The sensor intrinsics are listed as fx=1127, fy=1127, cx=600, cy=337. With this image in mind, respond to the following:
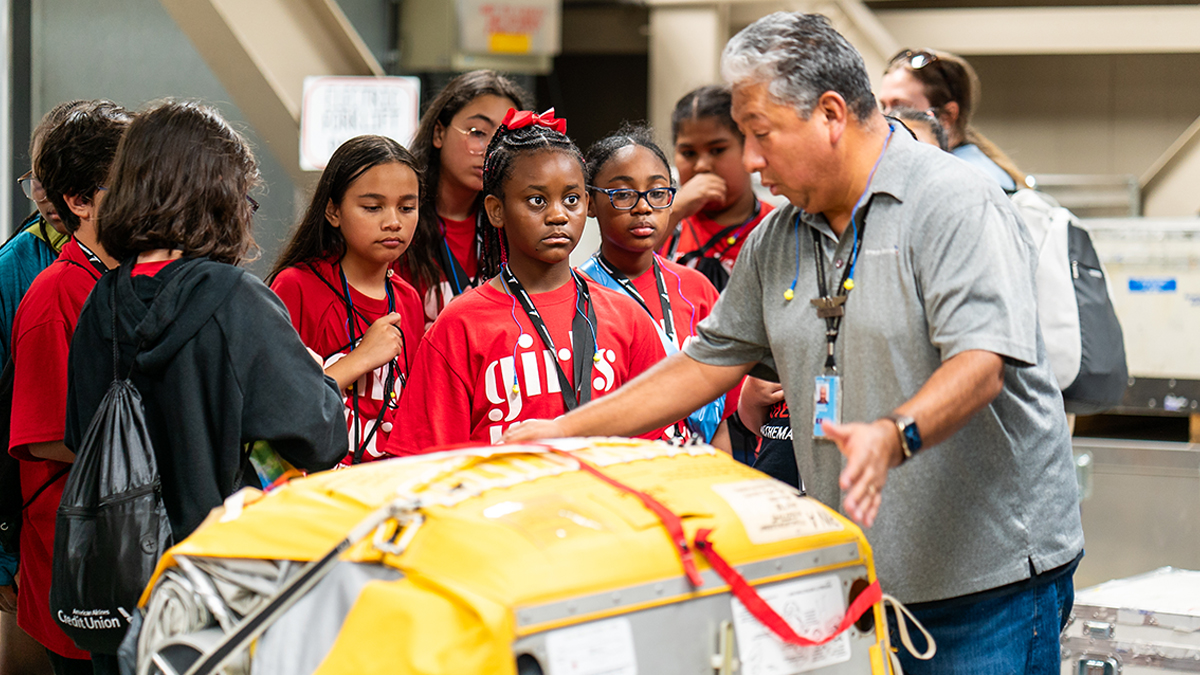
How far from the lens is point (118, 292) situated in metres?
2.09

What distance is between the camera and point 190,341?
80.4 inches

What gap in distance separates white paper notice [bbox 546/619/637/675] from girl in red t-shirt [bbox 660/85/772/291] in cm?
246

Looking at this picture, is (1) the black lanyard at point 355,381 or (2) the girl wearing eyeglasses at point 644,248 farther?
(2) the girl wearing eyeglasses at point 644,248

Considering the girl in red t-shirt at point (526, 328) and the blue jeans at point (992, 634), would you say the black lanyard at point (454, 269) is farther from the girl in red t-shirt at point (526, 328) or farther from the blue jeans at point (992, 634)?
the blue jeans at point (992, 634)

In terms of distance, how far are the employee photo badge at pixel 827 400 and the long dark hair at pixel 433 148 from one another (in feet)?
5.44

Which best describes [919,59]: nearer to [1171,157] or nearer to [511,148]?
[511,148]

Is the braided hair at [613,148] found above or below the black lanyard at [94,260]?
above

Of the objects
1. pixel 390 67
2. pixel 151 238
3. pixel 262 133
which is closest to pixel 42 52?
pixel 262 133

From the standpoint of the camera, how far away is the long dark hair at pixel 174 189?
2100 millimetres

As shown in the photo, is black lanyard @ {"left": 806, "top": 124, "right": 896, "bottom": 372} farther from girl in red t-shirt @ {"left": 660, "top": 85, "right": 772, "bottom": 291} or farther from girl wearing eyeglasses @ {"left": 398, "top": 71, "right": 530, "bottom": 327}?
girl in red t-shirt @ {"left": 660, "top": 85, "right": 772, "bottom": 291}

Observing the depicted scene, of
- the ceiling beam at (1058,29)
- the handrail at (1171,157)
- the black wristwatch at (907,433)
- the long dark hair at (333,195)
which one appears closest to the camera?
the black wristwatch at (907,433)

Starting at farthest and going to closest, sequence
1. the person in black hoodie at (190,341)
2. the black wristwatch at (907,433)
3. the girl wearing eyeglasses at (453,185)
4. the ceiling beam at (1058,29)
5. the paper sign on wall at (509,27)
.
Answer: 1. the ceiling beam at (1058,29)
2. the paper sign on wall at (509,27)
3. the girl wearing eyeglasses at (453,185)
4. the person in black hoodie at (190,341)
5. the black wristwatch at (907,433)

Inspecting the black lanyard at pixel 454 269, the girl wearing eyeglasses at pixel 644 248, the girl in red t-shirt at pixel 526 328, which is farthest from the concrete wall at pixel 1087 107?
the girl in red t-shirt at pixel 526 328

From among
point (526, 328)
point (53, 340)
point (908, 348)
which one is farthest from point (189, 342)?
point (908, 348)
